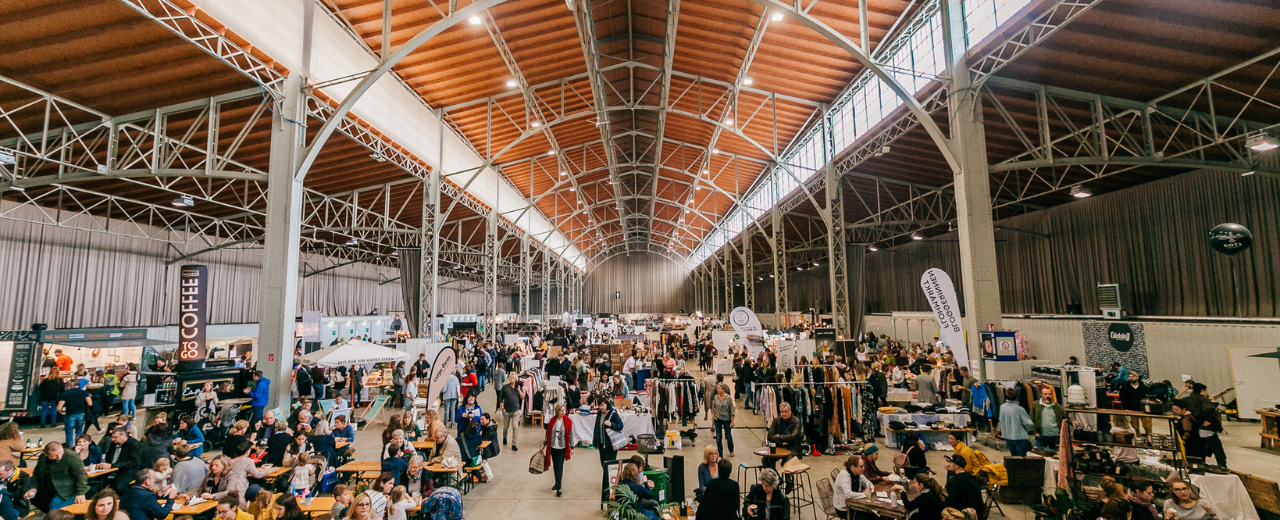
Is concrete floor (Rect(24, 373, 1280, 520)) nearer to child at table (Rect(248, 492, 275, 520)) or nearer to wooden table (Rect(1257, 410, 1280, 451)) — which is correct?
wooden table (Rect(1257, 410, 1280, 451))

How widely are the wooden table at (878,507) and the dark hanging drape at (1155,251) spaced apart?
1386 cm

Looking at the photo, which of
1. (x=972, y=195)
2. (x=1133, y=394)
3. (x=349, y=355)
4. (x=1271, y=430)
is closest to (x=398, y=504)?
(x=349, y=355)

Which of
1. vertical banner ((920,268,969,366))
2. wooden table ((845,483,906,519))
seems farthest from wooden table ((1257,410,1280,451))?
wooden table ((845,483,906,519))

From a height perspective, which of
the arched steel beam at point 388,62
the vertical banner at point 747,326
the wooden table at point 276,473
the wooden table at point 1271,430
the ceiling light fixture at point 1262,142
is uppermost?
the arched steel beam at point 388,62

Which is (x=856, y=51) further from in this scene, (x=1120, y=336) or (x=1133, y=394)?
(x=1120, y=336)

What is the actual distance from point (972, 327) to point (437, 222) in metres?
14.4

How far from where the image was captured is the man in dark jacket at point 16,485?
5.45 m

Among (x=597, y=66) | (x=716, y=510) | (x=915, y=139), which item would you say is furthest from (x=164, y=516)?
(x=915, y=139)

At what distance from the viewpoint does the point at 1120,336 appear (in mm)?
15133

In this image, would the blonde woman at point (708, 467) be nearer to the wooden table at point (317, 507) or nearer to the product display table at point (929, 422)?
the wooden table at point (317, 507)

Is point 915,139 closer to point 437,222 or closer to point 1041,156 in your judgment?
point 1041,156

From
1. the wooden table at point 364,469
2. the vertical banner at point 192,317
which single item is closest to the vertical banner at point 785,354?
the wooden table at point 364,469

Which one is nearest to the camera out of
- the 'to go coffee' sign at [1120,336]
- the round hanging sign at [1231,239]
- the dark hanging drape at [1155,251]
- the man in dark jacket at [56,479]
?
the man in dark jacket at [56,479]

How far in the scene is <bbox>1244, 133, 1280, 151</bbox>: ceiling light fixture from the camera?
8977 millimetres
